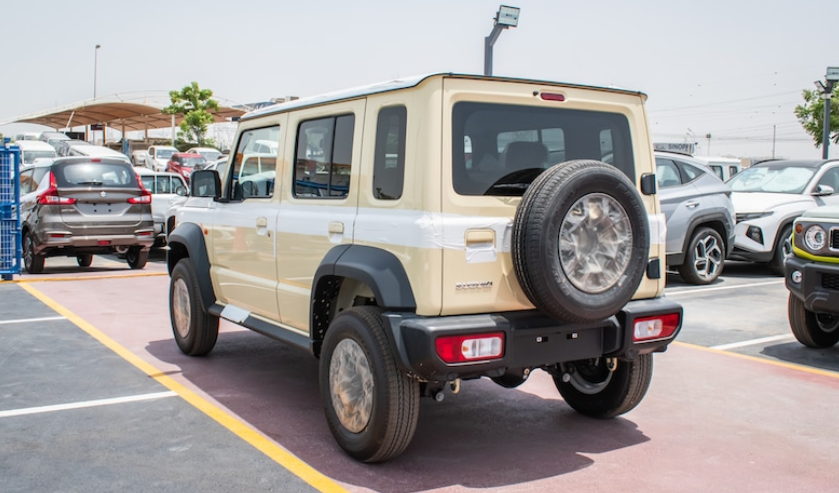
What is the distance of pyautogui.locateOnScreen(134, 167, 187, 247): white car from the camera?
624 inches

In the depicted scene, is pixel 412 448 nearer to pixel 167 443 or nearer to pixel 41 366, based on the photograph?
pixel 167 443

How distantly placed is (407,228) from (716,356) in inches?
166

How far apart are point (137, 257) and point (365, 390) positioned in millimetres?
10444

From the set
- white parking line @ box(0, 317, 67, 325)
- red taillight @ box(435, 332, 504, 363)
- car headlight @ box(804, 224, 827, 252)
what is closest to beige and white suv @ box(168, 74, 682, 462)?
red taillight @ box(435, 332, 504, 363)

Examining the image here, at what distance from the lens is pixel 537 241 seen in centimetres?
406

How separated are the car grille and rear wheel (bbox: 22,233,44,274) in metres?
10.8

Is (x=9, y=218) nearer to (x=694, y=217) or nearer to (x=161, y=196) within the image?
(x=161, y=196)

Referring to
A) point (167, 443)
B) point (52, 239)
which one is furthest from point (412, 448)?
point (52, 239)

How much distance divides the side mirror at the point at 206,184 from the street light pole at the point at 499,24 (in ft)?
27.2

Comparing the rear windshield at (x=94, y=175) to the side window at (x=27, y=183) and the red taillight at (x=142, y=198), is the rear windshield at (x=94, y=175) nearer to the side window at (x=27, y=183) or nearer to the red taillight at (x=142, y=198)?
the red taillight at (x=142, y=198)

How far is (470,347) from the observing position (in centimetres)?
409

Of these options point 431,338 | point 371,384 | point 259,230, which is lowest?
point 371,384

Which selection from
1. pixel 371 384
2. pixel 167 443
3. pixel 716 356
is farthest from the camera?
pixel 716 356

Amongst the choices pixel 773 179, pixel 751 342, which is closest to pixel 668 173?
pixel 773 179
